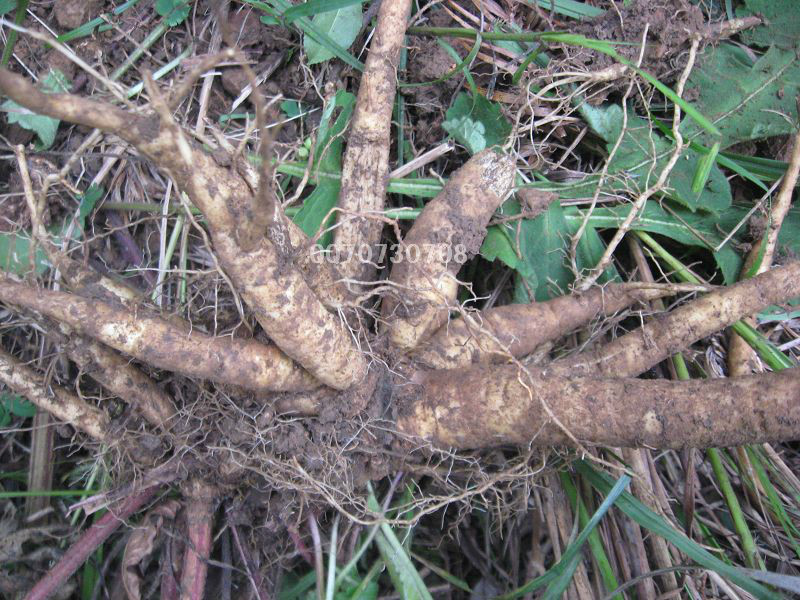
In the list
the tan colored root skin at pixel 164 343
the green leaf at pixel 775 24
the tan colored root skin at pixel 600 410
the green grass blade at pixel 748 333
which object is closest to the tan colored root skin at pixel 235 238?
the tan colored root skin at pixel 164 343

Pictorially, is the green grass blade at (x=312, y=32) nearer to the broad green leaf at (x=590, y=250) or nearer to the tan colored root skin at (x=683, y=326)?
the broad green leaf at (x=590, y=250)

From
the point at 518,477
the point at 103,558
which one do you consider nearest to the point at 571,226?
the point at 518,477

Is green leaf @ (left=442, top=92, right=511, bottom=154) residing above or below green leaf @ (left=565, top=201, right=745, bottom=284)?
above

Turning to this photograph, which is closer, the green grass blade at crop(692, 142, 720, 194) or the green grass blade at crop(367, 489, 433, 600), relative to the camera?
the green grass blade at crop(367, 489, 433, 600)

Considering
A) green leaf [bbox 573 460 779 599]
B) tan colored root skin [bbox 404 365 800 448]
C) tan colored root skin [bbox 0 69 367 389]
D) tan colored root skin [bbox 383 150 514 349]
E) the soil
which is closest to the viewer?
tan colored root skin [bbox 0 69 367 389]

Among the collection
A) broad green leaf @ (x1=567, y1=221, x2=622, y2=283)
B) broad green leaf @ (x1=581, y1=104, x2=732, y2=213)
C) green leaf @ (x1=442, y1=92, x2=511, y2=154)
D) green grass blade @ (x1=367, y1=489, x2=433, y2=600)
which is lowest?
green grass blade @ (x1=367, y1=489, x2=433, y2=600)

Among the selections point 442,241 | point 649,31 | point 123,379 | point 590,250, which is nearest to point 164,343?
point 123,379

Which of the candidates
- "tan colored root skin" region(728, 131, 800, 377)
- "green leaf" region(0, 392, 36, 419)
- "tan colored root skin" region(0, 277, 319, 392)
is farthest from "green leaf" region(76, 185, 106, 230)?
"tan colored root skin" region(728, 131, 800, 377)

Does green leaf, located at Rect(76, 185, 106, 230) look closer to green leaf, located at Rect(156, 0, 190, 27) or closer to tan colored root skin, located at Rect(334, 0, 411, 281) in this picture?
green leaf, located at Rect(156, 0, 190, 27)
